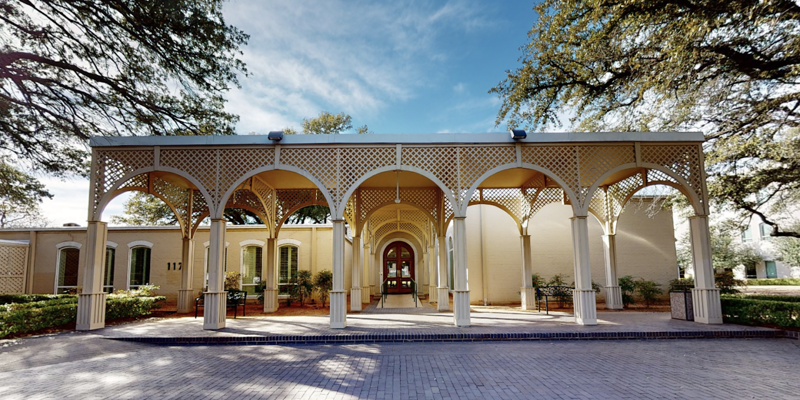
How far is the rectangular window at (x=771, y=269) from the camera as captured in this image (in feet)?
87.0

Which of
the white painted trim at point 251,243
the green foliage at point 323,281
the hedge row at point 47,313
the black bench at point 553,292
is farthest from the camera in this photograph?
the white painted trim at point 251,243

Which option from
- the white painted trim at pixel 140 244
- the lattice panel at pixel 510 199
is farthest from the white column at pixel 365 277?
the white painted trim at pixel 140 244

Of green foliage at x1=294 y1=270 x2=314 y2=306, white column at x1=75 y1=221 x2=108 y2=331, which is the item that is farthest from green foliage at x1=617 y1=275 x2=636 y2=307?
white column at x1=75 y1=221 x2=108 y2=331

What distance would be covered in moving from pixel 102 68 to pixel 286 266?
7.94 meters

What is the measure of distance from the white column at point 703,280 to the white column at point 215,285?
8958mm

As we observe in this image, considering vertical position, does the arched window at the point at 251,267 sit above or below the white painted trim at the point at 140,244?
below

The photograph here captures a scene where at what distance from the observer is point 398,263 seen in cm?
2016

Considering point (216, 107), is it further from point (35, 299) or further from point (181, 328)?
point (35, 299)

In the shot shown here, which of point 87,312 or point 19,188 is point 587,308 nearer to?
point 87,312

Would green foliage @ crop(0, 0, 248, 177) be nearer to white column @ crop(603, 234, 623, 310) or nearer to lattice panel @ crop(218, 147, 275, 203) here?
lattice panel @ crop(218, 147, 275, 203)

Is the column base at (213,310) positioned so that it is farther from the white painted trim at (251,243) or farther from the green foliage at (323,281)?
the white painted trim at (251,243)

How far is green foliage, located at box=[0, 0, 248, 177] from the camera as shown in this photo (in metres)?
7.44

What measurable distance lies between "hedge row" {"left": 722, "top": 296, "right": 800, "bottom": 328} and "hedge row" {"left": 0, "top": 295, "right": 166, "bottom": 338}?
12553 mm

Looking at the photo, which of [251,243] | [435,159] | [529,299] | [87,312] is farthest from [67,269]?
[529,299]
